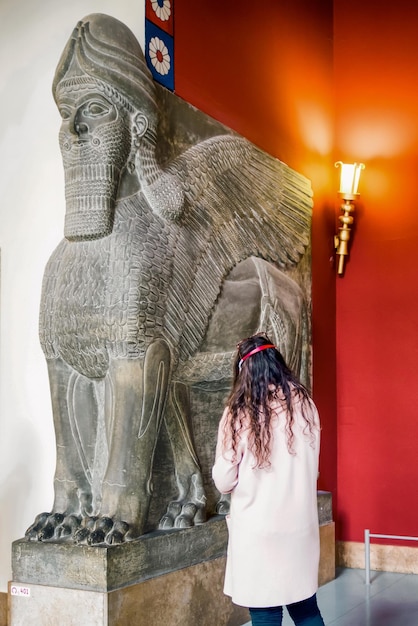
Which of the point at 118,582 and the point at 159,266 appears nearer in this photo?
the point at 118,582

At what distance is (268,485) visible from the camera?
2.50 m

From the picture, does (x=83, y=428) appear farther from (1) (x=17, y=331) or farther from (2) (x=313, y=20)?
(2) (x=313, y=20)

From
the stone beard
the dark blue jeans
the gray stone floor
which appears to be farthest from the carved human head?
the gray stone floor

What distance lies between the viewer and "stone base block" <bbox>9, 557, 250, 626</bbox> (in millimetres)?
3090

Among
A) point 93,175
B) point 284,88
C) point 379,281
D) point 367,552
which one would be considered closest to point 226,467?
point 93,175

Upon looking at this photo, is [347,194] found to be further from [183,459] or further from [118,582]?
[118,582]

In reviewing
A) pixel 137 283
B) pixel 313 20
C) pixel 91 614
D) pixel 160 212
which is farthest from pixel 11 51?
pixel 91 614

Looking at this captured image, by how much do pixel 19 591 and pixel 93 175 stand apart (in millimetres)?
1628

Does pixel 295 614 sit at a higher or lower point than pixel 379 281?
lower

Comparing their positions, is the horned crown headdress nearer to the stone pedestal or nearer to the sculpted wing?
the sculpted wing

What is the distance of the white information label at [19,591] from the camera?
3240 millimetres

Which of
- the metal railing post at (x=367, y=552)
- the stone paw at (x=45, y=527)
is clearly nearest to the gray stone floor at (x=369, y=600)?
the metal railing post at (x=367, y=552)

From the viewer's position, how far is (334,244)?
559 centimetres

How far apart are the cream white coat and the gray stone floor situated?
1622mm
